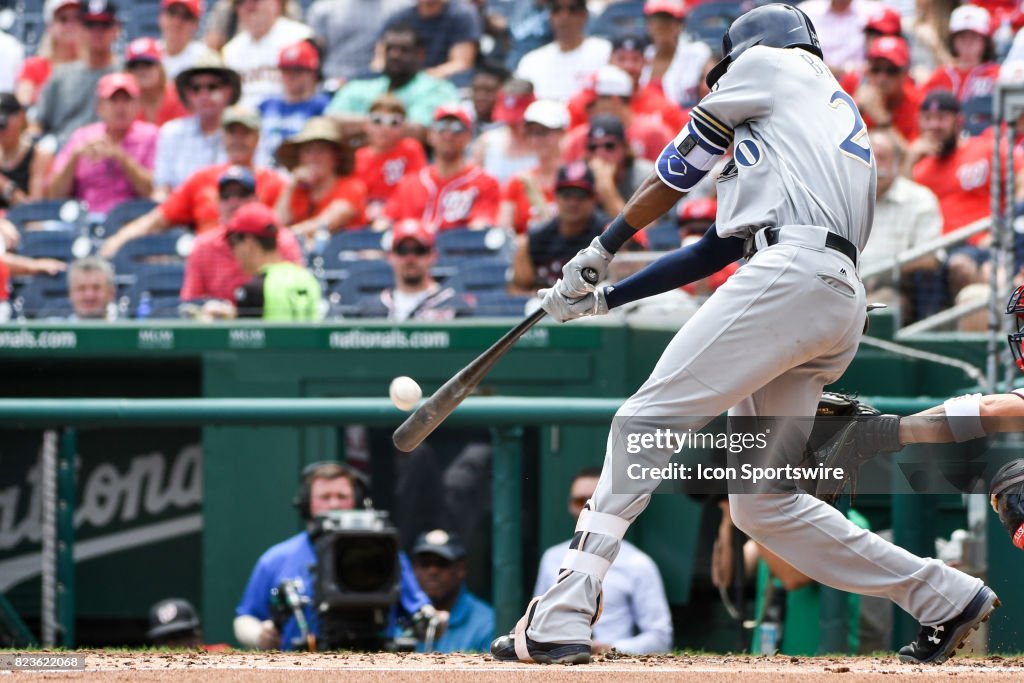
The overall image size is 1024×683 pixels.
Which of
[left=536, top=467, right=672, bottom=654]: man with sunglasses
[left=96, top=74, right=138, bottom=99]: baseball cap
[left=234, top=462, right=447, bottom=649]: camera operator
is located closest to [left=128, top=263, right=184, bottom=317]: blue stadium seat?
[left=96, top=74, right=138, bottom=99]: baseball cap

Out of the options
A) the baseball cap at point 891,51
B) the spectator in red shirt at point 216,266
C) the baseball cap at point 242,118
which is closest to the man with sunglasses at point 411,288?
the spectator in red shirt at point 216,266

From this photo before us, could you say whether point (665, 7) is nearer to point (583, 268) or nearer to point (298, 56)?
Result: point (298, 56)

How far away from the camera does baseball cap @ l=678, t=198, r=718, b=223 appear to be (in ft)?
22.4

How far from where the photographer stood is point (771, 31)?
3.48 metres

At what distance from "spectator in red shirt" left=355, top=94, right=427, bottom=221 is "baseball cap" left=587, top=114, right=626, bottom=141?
3.88ft

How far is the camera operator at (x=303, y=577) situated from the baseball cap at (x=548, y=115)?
3085 millimetres

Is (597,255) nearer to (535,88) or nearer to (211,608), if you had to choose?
(211,608)

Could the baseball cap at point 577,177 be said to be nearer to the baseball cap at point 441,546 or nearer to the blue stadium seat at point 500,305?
the blue stadium seat at point 500,305

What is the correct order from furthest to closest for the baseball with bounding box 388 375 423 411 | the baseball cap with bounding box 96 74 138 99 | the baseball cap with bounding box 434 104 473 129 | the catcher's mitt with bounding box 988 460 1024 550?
the baseball cap with bounding box 96 74 138 99
the baseball cap with bounding box 434 104 473 129
the baseball with bounding box 388 375 423 411
the catcher's mitt with bounding box 988 460 1024 550

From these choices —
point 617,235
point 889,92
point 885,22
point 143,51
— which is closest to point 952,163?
point 889,92

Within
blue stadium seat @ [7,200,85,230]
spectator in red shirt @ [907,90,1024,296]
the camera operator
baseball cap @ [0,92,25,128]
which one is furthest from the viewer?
baseball cap @ [0,92,25,128]

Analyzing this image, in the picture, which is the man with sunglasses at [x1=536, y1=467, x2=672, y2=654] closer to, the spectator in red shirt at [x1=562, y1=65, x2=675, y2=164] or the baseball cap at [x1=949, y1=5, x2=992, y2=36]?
the spectator in red shirt at [x1=562, y1=65, x2=675, y2=164]

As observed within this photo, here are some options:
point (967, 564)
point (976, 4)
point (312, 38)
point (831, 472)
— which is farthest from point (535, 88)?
point (831, 472)

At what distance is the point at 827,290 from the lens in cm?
330
